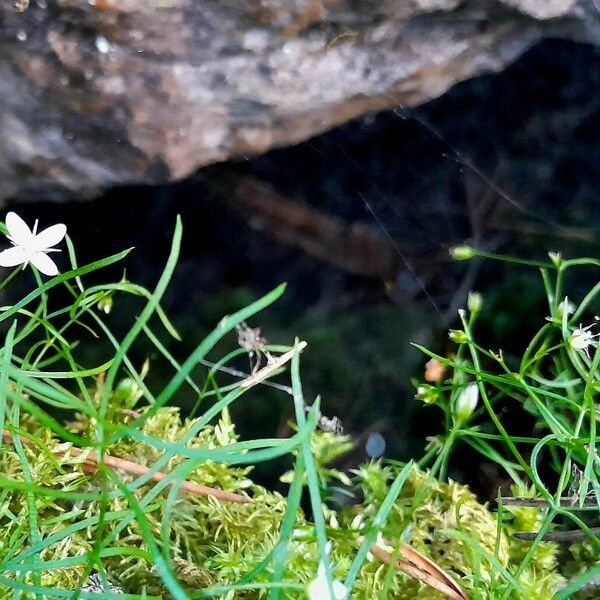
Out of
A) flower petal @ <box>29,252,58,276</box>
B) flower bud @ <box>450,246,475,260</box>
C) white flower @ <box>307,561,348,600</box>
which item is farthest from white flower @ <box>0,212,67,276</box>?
flower bud @ <box>450,246,475,260</box>

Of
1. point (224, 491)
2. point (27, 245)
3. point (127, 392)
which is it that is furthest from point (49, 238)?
point (224, 491)

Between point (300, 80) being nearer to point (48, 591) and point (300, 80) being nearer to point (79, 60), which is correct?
point (79, 60)

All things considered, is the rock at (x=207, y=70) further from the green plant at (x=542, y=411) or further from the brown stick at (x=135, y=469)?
the brown stick at (x=135, y=469)

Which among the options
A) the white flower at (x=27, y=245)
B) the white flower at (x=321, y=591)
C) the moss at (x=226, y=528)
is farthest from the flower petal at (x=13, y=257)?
the white flower at (x=321, y=591)

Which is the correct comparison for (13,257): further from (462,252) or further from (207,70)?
(462,252)

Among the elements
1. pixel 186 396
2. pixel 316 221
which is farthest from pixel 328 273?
pixel 186 396

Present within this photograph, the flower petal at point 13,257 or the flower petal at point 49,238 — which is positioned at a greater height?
the flower petal at point 49,238
